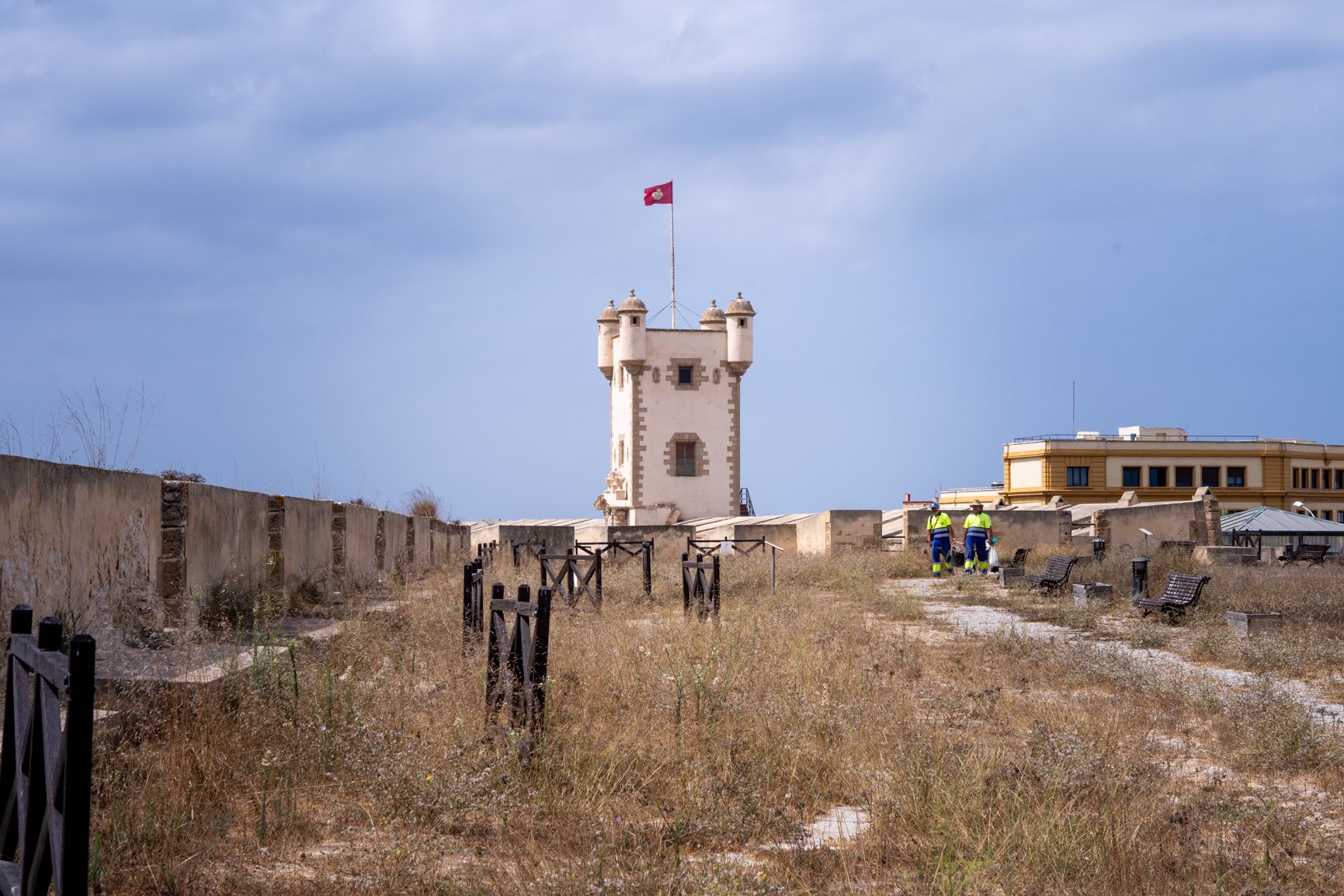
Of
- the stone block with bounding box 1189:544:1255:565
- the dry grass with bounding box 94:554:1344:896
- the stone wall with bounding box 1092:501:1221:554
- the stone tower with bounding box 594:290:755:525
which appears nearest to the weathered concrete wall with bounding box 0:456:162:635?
the dry grass with bounding box 94:554:1344:896

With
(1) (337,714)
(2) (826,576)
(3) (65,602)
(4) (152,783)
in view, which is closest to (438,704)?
(1) (337,714)

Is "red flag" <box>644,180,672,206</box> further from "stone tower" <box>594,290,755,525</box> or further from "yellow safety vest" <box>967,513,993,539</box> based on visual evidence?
"yellow safety vest" <box>967,513,993,539</box>

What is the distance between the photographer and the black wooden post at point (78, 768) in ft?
9.50

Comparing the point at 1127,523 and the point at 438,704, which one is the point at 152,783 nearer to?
the point at 438,704

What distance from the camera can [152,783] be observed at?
4.77m

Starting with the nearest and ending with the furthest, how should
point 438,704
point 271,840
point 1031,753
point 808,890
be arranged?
point 808,890, point 271,840, point 1031,753, point 438,704

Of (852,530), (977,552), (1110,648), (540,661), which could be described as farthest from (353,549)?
(852,530)

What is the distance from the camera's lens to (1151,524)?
2652 cm

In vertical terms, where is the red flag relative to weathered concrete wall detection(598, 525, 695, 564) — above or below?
above

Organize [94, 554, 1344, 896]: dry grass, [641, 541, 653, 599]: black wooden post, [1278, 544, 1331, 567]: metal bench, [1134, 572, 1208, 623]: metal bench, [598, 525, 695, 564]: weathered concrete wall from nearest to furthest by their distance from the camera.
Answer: [94, 554, 1344, 896]: dry grass < [1134, 572, 1208, 623]: metal bench < [641, 541, 653, 599]: black wooden post < [1278, 544, 1331, 567]: metal bench < [598, 525, 695, 564]: weathered concrete wall

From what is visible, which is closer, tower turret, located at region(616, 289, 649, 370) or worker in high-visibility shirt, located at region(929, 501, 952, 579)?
worker in high-visibility shirt, located at region(929, 501, 952, 579)

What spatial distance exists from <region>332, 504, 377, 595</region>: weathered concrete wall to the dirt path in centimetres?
702

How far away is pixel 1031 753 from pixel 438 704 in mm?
3135

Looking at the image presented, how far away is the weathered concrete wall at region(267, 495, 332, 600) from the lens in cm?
1165
